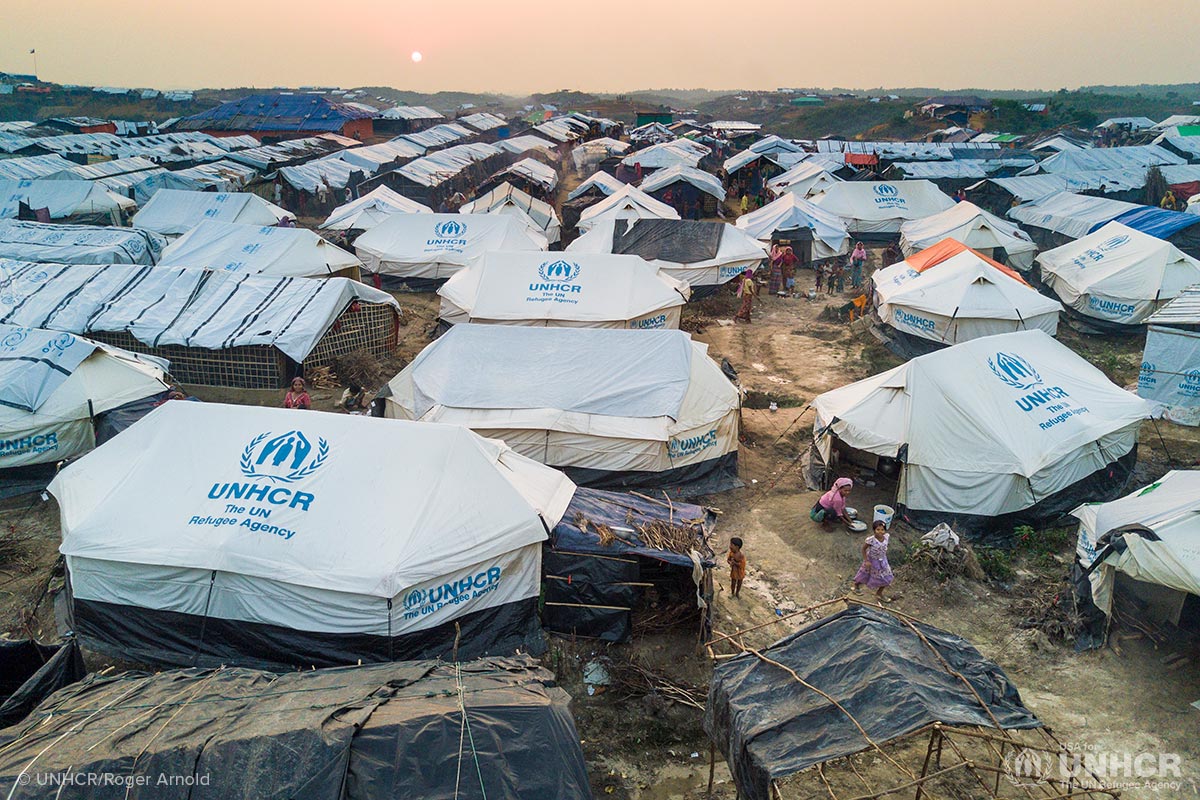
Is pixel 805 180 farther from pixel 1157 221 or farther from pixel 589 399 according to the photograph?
pixel 589 399

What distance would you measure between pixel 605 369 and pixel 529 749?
822 cm

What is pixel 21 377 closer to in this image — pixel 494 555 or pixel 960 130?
pixel 494 555

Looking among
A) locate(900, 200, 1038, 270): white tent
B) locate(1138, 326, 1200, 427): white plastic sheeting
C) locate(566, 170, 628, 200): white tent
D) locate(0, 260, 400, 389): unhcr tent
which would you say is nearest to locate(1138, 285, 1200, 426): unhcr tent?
locate(1138, 326, 1200, 427): white plastic sheeting

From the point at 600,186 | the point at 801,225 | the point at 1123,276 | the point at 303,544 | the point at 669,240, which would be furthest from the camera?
the point at 600,186

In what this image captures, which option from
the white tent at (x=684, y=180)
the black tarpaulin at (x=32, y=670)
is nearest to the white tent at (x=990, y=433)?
the black tarpaulin at (x=32, y=670)

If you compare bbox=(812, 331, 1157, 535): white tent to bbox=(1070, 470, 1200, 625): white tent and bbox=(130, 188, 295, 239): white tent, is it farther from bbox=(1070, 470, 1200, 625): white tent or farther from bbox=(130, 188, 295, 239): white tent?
bbox=(130, 188, 295, 239): white tent

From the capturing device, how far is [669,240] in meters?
24.0

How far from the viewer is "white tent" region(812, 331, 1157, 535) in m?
11.9

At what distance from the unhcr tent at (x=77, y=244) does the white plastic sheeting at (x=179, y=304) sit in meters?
3.16

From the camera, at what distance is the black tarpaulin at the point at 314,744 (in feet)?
18.2

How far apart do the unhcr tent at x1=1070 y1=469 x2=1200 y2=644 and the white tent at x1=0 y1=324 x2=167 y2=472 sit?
14.4 meters

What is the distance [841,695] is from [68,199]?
3405 cm

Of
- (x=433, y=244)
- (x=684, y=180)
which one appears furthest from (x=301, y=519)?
(x=684, y=180)

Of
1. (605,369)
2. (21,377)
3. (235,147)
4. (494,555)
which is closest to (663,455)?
(605,369)
